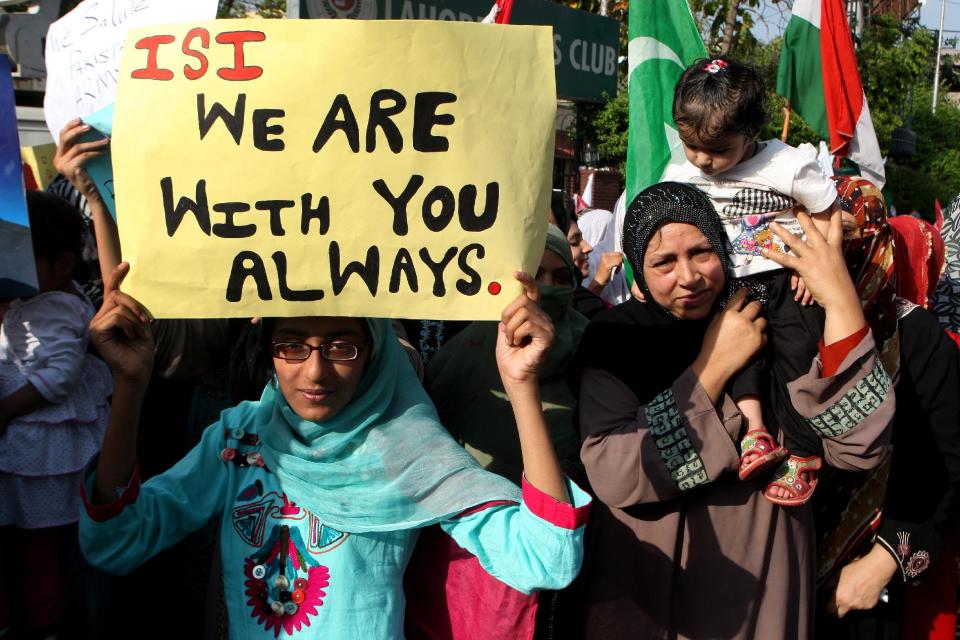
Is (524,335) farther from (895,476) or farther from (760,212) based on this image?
(895,476)

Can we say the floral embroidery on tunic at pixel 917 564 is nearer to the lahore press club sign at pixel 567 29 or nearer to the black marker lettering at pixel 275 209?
the black marker lettering at pixel 275 209

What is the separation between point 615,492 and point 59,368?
1.74 m

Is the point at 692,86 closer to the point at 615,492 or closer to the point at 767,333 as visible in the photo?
the point at 767,333

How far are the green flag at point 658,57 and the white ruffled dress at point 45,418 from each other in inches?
87.1

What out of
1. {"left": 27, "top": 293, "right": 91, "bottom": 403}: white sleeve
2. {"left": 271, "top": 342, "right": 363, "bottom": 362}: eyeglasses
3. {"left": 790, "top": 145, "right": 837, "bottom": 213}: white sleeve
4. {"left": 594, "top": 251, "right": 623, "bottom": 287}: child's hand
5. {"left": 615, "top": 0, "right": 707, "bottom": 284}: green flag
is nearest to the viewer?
{"left": 271, "top": 342, "right": 363, "bottom": 362}: eyeglasses

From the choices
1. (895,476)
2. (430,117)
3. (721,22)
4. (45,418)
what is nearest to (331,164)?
(430,117)

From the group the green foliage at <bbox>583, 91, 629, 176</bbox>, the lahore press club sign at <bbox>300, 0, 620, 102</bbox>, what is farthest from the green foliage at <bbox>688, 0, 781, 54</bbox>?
the lahore press club sign at <bbox>300, 0, 620, 102</bbox>

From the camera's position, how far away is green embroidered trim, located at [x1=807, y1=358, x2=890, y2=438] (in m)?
1.96

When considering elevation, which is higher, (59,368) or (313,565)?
(59,368)

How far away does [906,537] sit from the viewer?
2490 millimetres

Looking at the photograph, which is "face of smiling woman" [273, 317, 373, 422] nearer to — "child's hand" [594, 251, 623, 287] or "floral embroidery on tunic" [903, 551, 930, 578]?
"floral embroidery on tunic" [903, 551, 930, 578]

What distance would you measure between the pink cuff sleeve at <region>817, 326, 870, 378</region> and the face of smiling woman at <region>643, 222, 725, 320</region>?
0.98 ft

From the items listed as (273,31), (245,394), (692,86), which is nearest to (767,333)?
(692,86)

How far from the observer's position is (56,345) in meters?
2.69
